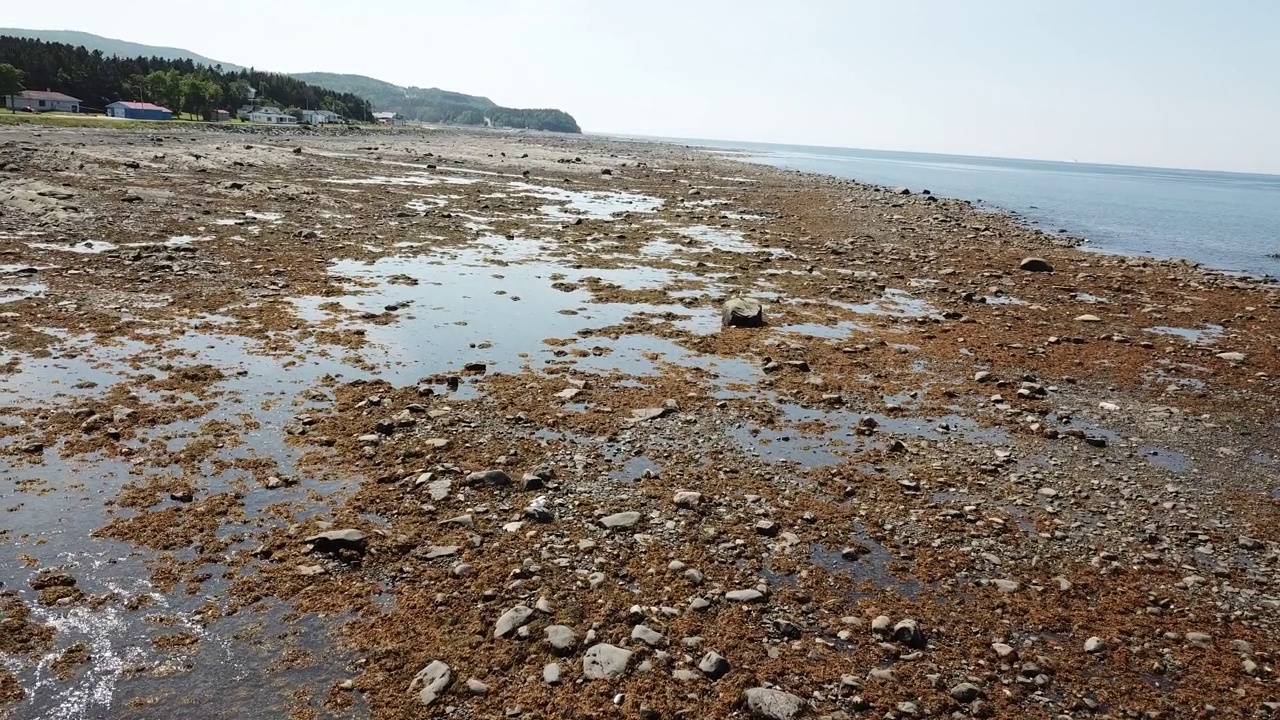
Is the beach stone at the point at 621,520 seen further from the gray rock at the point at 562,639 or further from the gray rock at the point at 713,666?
the gray rock at the point at 713,666

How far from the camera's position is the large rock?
2150cm

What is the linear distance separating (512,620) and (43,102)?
177983 mm

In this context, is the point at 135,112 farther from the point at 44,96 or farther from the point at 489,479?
the point at 489,479

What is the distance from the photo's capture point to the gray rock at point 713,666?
741 cm

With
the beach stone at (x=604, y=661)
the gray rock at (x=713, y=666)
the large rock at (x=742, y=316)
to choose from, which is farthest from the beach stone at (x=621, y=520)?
the large rock at (x=742, y=316)

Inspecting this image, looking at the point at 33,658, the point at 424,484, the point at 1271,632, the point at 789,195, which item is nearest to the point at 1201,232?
the point at 789,195

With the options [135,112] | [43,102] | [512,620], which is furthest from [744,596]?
[43,102]

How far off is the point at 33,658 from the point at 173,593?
1.31m

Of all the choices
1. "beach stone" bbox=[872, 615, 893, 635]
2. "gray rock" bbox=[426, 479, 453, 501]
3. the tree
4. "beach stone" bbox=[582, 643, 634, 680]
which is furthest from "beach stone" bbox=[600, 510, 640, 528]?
the tree

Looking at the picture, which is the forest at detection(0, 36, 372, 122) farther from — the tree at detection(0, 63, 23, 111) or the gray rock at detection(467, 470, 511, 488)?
the gray rock at detection(467, 470, 511, 488)

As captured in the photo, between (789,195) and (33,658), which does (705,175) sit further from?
(33,658)

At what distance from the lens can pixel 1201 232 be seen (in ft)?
199

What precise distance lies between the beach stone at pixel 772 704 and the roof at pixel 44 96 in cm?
17041

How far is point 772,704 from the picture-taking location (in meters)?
6.97
